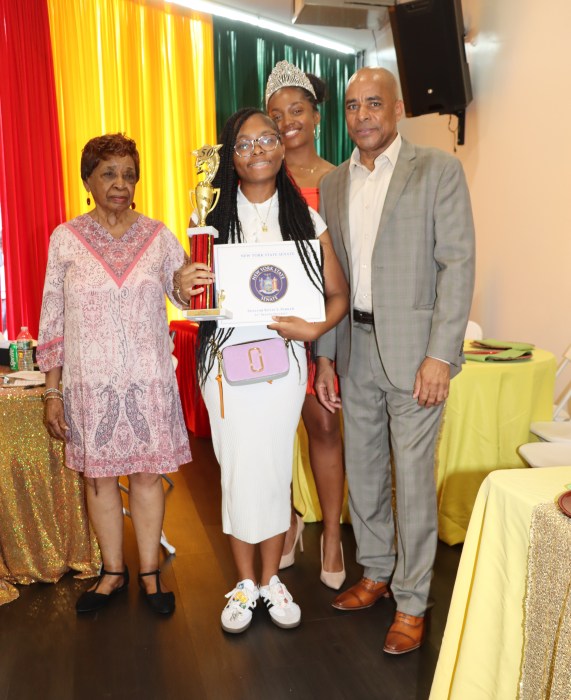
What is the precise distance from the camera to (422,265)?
1.91 m

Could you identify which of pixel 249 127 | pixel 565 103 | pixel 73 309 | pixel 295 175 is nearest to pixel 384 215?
pixel 249 127

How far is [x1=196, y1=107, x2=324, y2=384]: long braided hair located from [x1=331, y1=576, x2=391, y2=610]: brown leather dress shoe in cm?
97

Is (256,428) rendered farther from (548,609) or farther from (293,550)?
(548,609)

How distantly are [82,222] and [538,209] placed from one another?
Answer: 3.10 m

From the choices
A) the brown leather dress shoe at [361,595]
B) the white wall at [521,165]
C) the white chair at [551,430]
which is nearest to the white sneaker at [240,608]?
the brown leather dress shoe at [361,595]

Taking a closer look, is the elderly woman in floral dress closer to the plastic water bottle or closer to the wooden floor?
the wooden floor

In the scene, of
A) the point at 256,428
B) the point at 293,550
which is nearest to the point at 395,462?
the point at 256,428

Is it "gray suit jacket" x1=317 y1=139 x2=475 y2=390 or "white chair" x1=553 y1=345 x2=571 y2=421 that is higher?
"gray suit jacket" x1=317 y1=139 x2=475 y2=390

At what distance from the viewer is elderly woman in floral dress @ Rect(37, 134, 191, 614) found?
81.9 inches

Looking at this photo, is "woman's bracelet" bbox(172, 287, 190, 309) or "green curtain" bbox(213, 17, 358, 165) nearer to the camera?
"woman's bracelet" bbox(172, 287, 190, 309)

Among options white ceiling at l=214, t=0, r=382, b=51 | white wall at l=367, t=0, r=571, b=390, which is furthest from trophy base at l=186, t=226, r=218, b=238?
white ceiling at l=214, t=0, r=382, b=51

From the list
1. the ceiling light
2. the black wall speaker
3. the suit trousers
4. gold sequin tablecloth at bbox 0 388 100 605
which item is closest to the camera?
the suit trousers

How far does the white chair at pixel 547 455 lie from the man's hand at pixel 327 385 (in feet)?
2.11

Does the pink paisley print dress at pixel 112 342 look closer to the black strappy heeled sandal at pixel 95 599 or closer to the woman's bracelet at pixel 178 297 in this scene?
the woman's bracelet at pixel 178 297
